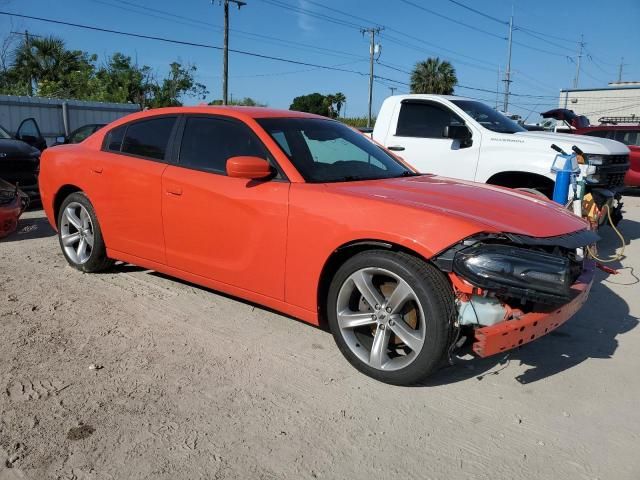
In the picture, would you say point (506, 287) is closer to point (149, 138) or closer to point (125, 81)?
point (149, 138)

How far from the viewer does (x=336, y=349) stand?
3.63 m

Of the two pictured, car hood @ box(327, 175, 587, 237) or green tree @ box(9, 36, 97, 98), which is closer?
car hood @ box(327, 175, 587, 237)

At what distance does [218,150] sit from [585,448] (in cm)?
305

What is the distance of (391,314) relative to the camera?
10.1 feet

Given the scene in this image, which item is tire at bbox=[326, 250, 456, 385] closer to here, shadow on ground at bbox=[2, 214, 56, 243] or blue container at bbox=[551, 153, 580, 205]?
blue container at bbox=[551, 153, 580, 205]

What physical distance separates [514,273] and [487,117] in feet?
17.2

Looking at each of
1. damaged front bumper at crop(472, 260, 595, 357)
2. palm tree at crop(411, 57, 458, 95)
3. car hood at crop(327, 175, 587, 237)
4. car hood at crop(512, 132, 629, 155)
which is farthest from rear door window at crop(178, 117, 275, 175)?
palm tree at crop(411, 57, 458, 95)

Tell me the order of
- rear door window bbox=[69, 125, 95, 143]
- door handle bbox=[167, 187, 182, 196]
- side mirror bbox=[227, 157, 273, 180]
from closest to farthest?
side mirror bbox=[227, 157, 273, 180] → door handle bbox=[167, 187, 182, 196] → rear door window bbox=[69, 125, 95, 143]

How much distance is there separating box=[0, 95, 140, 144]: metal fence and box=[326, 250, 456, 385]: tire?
59.4ft

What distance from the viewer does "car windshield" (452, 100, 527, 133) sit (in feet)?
23.8

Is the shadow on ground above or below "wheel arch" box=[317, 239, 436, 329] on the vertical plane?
below

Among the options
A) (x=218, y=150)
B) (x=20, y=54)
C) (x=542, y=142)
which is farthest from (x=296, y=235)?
(x=20, y=54)

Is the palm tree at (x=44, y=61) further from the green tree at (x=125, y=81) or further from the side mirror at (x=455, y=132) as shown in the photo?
the side mirror at (x=455, y=132)

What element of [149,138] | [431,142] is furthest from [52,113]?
[149,138]
